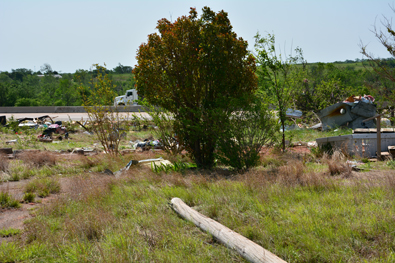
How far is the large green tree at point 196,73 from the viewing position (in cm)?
899

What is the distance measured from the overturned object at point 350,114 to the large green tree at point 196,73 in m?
7.84

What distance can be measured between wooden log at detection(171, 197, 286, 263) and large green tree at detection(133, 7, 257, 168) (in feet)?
12.3

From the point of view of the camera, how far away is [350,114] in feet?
51.9

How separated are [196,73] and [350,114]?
9.33 m

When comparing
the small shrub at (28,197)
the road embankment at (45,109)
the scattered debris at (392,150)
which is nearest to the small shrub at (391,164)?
the scattered debris at (392,150)

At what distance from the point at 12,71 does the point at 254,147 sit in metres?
119

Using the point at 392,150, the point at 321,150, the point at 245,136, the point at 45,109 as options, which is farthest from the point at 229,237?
the point at 45,109

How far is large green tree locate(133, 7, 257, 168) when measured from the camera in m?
8.99

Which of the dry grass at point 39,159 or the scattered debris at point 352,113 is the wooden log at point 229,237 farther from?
the scattered debris at point 352,113

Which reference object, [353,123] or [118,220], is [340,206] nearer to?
[118,220]

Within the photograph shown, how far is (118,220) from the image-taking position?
5195 mm

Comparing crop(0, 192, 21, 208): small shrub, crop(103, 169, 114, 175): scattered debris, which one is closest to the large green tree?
crop(103, 169, 114, 175): scattered debris

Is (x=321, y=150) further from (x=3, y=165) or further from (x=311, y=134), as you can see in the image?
(x=3, y=165)

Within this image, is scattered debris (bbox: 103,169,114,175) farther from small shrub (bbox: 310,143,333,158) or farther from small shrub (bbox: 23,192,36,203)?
small shrub (bbox: 310,143,333,158)
